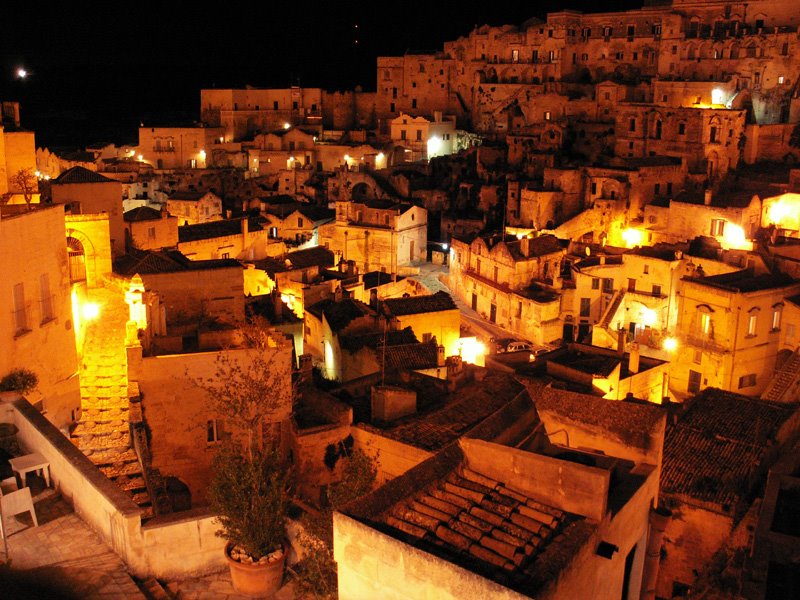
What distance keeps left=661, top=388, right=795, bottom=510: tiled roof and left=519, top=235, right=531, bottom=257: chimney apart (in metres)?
14.6

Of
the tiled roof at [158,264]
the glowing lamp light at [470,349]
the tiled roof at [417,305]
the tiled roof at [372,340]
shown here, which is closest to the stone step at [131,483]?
the tiled roof at [158,264]

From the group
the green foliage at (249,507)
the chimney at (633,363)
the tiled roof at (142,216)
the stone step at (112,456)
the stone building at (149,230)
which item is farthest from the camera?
the tiled roof at (142,216)

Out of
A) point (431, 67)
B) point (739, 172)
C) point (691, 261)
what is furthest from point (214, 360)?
point (431, 67)

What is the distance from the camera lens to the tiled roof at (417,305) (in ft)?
83.8

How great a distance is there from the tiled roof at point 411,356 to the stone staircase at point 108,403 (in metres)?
6.40

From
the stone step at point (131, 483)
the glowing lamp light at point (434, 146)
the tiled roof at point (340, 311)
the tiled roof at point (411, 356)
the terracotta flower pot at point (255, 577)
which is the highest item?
the glowing lamp light at point (434, 146)

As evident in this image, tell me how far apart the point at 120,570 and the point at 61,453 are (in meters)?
1.87

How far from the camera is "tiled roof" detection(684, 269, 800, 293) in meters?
24.6

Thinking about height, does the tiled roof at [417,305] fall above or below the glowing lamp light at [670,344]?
above

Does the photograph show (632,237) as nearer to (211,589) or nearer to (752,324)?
(752,324)

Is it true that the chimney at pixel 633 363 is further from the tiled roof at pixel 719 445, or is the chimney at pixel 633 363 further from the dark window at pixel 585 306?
the dark window at pixel 585 306

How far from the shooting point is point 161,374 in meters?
13.5

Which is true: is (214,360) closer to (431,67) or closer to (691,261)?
(691,261)

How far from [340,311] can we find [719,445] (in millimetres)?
11814
